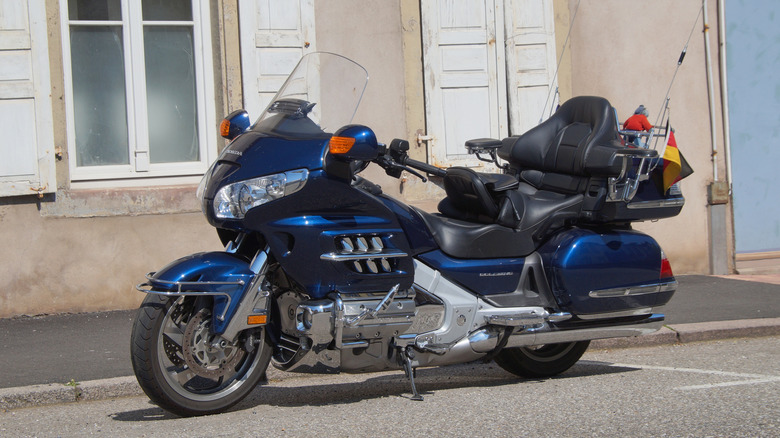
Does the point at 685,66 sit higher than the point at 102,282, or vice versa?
the point at 685,66

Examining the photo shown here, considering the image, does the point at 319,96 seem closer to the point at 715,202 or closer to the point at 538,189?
the point at 538,189

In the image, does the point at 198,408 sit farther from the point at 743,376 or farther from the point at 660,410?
the point at 743,376

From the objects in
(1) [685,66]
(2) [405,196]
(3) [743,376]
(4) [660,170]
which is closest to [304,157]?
(4) [660,170]

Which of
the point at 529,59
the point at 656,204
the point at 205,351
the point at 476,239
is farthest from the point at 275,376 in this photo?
the point at 529,59

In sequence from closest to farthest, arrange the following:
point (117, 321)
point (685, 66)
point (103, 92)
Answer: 1. point (117, 321)
2. point (103, 92)
3. point (685, 66)

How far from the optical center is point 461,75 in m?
8.73

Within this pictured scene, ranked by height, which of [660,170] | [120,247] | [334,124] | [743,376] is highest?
[334,124]

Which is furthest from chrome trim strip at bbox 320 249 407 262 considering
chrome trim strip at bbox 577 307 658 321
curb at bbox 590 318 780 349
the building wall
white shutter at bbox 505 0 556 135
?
white shutter at bbox 505 0 556 135

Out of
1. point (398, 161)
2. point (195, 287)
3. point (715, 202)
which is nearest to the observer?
point (195, 287)

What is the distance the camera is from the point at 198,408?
429cm

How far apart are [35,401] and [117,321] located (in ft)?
7.48

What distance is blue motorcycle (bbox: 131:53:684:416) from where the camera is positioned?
422 cm

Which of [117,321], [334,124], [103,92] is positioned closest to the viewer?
[334,124]

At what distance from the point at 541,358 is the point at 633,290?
2.16 feet
